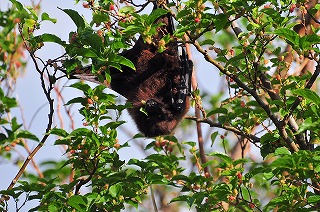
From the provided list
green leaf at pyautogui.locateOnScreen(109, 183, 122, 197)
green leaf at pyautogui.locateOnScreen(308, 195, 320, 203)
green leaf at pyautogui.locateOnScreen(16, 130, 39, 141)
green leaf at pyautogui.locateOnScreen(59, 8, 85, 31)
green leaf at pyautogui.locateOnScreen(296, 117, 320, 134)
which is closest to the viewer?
green leaf at pyautogui.locateOnScreen(16, 130, 39, 141)

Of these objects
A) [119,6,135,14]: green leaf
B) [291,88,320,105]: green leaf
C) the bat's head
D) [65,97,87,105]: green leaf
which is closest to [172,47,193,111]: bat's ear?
the bat's head

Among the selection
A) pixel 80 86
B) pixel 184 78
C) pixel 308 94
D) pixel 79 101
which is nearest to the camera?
pixel 308 94

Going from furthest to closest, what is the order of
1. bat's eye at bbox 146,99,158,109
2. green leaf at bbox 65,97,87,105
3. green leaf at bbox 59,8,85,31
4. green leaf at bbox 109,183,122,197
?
bat's eye at bbox 146,99,158,109
green leaf at bbox 109,183,122,197
green leaf at bbox 65,97,87,105
green leaf at bbox 59,8,85,31

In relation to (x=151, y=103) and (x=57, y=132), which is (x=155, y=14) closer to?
(x=57, y=132)

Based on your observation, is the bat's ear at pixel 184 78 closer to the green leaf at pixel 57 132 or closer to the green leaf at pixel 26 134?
the green leaf at pixel 57 132

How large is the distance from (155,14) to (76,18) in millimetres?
651

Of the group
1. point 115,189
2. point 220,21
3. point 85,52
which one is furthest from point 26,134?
point 220,21

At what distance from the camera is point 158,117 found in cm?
764

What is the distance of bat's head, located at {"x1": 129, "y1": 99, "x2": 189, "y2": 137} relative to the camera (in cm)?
755

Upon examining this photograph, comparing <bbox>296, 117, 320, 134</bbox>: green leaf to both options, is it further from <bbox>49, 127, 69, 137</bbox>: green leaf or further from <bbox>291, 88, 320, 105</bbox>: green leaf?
<bbox>49, 127, 69, 137</bbox>: green leaf

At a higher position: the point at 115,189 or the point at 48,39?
the point at 48,39

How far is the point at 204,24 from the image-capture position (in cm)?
548

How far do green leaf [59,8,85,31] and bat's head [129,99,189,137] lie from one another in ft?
7.82

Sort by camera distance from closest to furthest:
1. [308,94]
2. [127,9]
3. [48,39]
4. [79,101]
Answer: [308,94] → [48,39] → [79,101] → [127,9]
